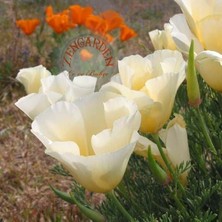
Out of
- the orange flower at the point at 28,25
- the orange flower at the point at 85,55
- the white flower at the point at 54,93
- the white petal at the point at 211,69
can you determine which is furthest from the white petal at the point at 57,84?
the orange flower at the point at 28,25

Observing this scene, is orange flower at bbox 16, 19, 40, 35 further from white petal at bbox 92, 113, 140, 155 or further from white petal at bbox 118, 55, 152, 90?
white petal at bbox 92, 113, 140, 155

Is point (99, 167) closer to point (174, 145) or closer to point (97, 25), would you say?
point (174, 145)

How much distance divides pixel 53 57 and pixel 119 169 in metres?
3.41

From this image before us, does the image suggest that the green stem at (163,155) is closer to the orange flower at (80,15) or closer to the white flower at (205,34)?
the white flower at (205,34)

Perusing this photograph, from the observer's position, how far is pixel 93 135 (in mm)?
834

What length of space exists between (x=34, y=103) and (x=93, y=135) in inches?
6.8

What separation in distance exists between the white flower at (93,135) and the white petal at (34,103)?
0.30 feet

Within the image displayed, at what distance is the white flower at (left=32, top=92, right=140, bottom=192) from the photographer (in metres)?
0.83

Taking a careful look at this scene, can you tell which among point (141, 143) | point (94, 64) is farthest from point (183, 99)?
point (94, 64)

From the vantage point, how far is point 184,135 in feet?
3.38

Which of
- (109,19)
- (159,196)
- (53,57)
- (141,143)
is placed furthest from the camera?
(53,57)

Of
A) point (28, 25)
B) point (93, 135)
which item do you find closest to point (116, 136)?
point (93, 135)

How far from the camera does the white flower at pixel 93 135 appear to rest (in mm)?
825

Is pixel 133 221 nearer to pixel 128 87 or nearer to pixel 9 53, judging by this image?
pixel 128 87
